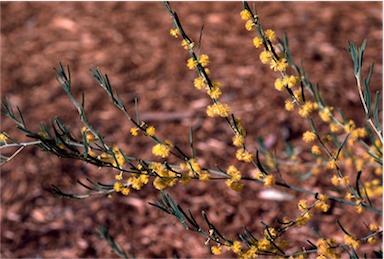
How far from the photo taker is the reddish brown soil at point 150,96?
2.94 m

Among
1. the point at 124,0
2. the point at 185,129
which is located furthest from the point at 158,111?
the point at 124,0

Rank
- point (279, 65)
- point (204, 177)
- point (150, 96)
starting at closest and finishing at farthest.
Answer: point (279, 65)
point (204, 177)
point (150, 96)

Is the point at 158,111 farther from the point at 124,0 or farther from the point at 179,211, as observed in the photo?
the point at 179,211

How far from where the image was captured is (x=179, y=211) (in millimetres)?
1685

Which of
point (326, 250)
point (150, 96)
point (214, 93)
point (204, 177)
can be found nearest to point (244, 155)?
point (204, 177)

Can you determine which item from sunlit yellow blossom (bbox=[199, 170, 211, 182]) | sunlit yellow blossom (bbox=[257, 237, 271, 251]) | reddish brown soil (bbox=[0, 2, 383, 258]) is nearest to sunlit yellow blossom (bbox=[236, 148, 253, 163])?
sunlit yellow blossom (bbox=[199, 170, 211, 182])

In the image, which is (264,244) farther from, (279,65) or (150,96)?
(150,96)

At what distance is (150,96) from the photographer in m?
3.84

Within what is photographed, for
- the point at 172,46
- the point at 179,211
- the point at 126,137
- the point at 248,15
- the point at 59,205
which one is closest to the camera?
the point at 248,15

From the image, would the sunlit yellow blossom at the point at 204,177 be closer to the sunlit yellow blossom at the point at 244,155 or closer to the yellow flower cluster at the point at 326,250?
the sunlit yellow blossom at the point at 244,155

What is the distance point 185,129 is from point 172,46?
0.89 metres

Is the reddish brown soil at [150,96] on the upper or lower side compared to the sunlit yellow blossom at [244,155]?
lower

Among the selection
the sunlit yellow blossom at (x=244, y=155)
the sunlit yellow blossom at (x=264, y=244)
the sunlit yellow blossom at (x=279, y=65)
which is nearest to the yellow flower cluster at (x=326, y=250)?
the sunlit yellow blossom at (x=264, y=244)

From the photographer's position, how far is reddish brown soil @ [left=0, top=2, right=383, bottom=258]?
9.65 ft
